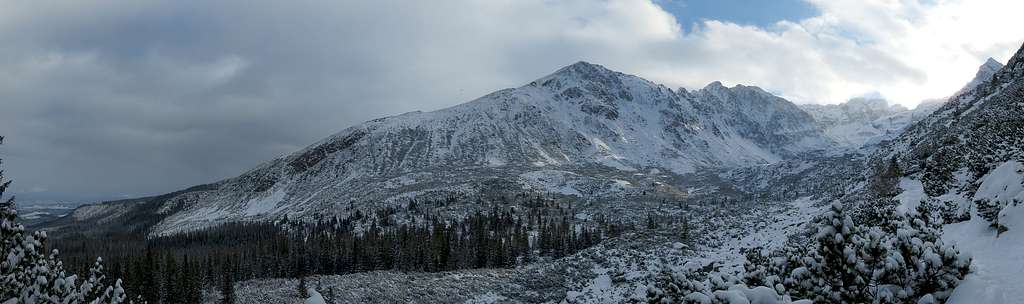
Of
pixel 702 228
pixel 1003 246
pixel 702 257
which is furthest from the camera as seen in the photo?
pixel 702 228

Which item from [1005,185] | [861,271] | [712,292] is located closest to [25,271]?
[712,292]

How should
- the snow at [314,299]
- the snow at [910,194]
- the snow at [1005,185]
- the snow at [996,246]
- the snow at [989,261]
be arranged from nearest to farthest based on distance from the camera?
1. the snow at [314,299]
2. the snow at [989,261]
3. the snow at [996,246]
4. the snow at [1005,185]
5. the snow at [910,194]

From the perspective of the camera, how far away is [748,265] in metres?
18.0

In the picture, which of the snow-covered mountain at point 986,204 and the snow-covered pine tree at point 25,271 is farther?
the snow-covered pine tree at point 25,271

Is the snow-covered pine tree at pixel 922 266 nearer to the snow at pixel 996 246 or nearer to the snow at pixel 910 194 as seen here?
the snow at pixel 996 246

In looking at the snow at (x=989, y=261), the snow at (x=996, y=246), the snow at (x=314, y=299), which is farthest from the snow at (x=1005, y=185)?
the snow at (x=314, y=299)

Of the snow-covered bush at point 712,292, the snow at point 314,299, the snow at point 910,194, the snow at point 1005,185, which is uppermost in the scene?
the snow at point 314,299

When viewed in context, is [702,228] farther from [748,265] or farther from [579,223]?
[748,265]

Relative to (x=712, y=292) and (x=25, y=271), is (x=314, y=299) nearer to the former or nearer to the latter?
(x=712, y=292)

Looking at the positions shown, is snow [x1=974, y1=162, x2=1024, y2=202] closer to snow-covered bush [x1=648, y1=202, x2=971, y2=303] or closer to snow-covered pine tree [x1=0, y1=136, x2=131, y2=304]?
snow-covered bush [x1=648, y1=202, x2=971, y2=303]

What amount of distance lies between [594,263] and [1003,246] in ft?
249

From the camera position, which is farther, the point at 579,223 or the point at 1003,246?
the point at 579,223

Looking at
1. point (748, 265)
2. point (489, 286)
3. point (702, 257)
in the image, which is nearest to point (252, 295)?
point (489, 286)

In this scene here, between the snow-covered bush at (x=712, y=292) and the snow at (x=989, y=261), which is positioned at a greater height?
the snow-covered bush at (x=712, y=292)
